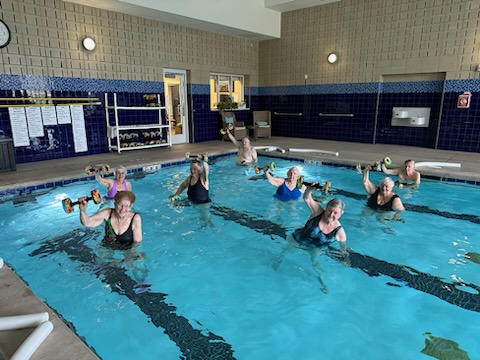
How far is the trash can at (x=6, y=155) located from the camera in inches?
256

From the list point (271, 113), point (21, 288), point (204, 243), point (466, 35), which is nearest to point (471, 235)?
point (204, 243)

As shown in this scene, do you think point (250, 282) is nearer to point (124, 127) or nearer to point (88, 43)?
point (124, 127)

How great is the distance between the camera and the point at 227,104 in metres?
11.6

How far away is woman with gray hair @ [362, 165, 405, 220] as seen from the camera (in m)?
4.88

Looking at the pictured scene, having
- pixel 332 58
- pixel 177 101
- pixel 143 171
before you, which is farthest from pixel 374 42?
pixel 143 171

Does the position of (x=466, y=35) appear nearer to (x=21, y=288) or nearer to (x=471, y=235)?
(x=471, y=235)

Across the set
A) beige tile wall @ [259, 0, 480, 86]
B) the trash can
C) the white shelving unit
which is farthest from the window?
the trash can

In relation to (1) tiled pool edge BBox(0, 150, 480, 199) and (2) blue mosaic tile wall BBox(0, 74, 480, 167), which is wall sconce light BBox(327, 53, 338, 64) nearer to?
(2) blue mosaic tile wall BBox(0, 74, 480, 167)

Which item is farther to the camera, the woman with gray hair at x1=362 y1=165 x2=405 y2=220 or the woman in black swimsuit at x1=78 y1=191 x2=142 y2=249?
the woman with gray hair at x1=362 y1=165 x2=405 y2=220

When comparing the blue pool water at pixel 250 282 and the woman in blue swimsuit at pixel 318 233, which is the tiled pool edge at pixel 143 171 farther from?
the woman in blue swimsuit at pixel 318 233

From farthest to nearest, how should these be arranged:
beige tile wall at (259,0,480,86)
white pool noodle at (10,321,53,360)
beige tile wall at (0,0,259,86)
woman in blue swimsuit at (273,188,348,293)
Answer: beige tile wall at (259,0,480,86) → beige tile wall at (0,0,259,86) → woman in blue swimsuit at (273,188,348,293) → white pool noodle at (10,321,53,360)

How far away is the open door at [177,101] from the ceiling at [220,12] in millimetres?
1455

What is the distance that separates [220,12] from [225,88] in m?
3.00

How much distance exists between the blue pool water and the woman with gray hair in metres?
0.18
